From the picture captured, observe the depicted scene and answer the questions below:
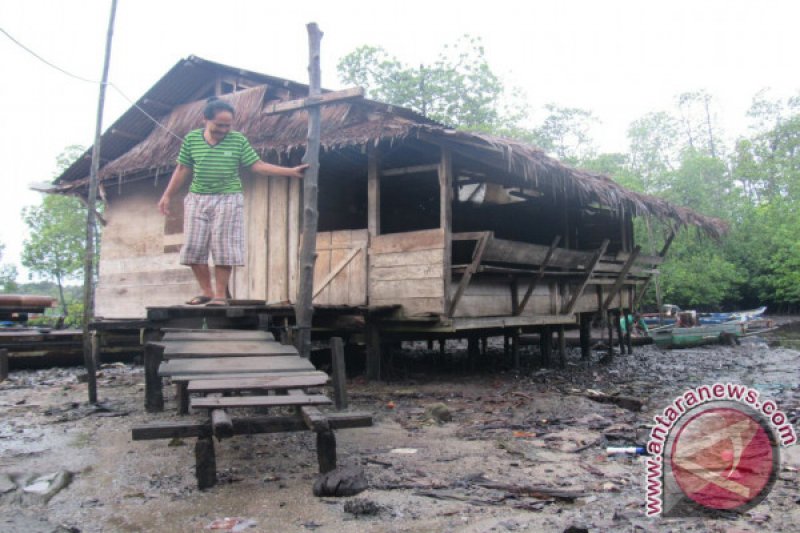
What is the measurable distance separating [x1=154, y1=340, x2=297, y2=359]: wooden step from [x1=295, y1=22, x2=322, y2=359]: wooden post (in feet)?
A: 2.30

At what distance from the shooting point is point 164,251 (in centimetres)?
1048

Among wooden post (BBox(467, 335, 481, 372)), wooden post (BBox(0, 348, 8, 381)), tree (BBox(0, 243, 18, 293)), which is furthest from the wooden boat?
tree (BBox(0, 243, 18, 293))

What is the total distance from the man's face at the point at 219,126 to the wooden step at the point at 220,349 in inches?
83.2

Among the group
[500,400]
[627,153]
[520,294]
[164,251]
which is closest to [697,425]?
[500,400]

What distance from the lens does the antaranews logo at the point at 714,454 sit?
3049 millimetres

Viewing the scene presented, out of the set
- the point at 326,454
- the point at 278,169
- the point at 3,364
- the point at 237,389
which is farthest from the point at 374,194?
the point at 3,364

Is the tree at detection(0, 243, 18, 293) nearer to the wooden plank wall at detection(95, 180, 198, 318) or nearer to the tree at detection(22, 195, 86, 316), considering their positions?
the tree at detection(22, 195, 86, 316)

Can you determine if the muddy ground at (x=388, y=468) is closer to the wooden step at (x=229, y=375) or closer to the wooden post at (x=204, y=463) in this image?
the wooden post at (x=204, y=463)

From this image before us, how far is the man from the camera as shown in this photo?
6.04 metres

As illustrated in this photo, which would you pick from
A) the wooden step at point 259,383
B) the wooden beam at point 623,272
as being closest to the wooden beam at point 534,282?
the wooden beam at point 623,272

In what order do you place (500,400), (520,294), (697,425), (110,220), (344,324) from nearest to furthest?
(697,425)
(500,400)
(344,324)
(520,294)
(110,220)

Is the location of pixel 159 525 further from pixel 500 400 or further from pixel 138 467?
pixel 500 400

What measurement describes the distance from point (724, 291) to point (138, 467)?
101 ft

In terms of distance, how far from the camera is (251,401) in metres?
3.84
